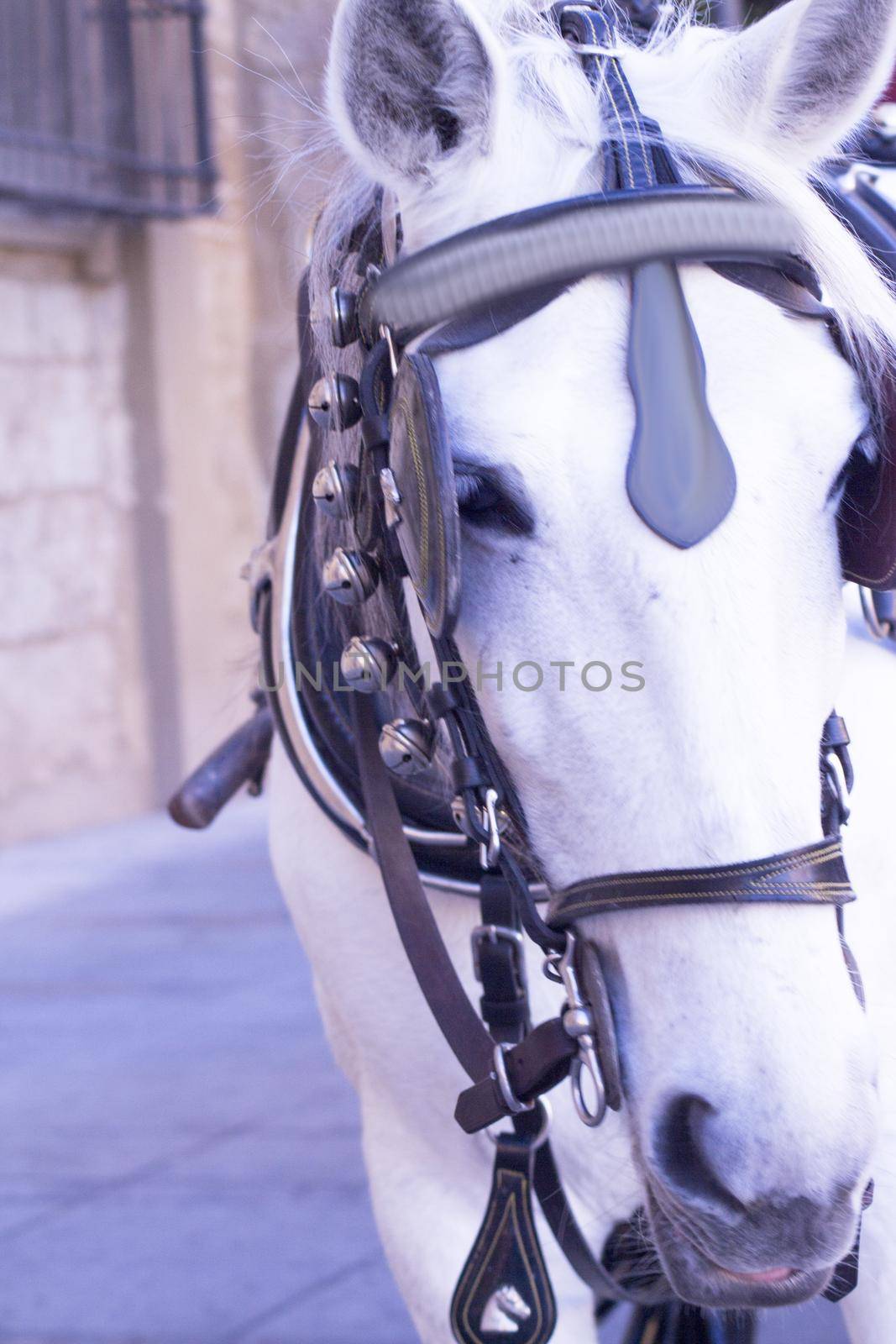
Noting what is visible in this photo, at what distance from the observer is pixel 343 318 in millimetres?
1401

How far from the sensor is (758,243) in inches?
47.1

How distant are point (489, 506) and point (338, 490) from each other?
0.97 ft

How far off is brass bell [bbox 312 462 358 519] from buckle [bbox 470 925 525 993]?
0.40 meters

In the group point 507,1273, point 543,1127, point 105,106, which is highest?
point 105,106

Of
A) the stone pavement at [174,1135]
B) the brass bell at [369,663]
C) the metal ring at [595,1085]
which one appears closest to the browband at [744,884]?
the metal ring at [595,1085]

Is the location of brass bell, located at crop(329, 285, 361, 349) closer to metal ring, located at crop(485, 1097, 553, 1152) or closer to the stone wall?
metal ring, located at crop(485, 1097, 553, 1152)

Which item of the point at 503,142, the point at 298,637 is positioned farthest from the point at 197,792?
the point at 503,142

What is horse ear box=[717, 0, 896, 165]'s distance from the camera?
126 centimetres

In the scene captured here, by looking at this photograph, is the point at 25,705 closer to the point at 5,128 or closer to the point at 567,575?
the point at 5,128

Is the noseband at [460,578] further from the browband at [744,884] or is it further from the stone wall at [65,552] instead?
the stone wall at [65,552]

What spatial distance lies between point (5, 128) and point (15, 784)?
7.52 feet

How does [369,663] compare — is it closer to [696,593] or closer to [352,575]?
[352,575]

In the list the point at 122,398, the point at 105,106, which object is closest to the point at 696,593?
the point at 122,398

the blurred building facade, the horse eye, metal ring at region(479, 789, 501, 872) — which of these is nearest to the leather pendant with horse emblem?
metal ring at region(479, 789, 501, 872)
